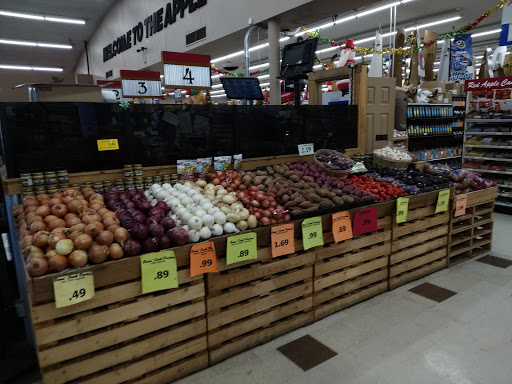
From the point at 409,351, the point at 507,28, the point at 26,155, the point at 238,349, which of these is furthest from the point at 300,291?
the point at 507,28

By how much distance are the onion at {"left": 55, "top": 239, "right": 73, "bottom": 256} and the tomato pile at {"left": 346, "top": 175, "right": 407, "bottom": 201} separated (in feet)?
8.07

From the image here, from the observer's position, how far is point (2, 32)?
1416cm

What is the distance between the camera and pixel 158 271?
1.99 meters

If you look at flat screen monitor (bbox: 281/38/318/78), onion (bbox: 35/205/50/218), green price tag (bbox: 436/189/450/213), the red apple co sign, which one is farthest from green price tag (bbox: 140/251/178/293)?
the red apple co sign

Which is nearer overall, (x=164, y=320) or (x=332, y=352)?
(x=164, y=320)

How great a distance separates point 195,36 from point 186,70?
21.8 feet

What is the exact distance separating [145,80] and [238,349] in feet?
12.9

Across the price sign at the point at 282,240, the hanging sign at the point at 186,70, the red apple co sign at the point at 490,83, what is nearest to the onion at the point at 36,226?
the price sign at the point at 282,240

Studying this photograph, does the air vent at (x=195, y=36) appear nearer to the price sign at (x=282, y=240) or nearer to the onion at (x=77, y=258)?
the price sign at (x=282, y=240)

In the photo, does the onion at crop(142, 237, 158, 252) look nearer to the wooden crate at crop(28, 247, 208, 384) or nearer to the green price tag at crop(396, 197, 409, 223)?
the wooden crate at crop(28, 247, 208, 384)

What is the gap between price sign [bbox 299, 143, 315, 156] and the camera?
3891 mm

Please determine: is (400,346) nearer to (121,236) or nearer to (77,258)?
(121,236)

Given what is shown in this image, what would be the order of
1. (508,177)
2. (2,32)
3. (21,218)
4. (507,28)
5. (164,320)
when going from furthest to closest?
(2,32)
(508,177)
(507,28)
(21,218)
(164,320)

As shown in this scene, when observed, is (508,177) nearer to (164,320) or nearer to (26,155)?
(164,320)
